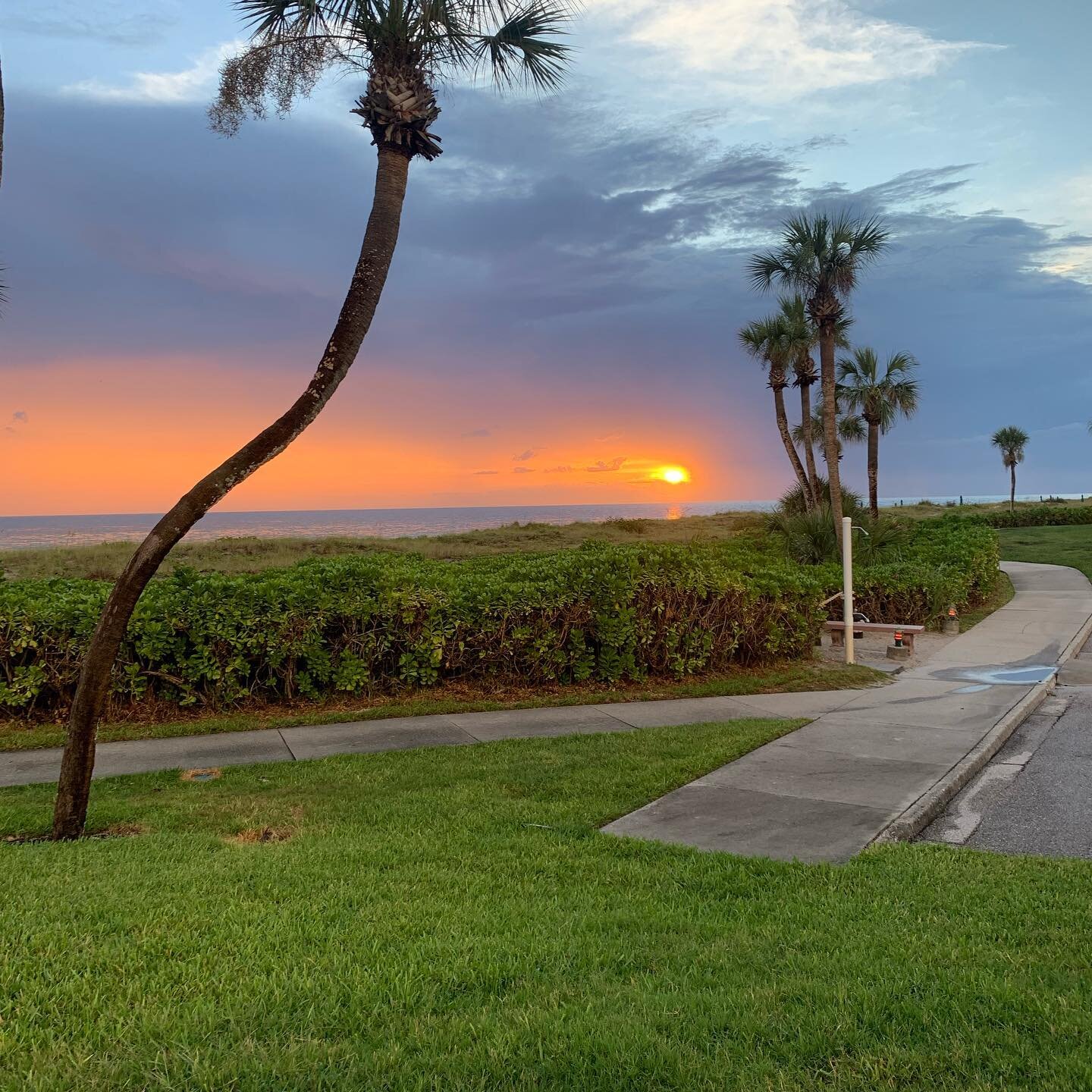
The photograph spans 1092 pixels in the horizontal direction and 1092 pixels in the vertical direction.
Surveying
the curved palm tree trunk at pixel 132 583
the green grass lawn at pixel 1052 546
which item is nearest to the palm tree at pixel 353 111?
the curved palm tree trunk at pixel 132 583

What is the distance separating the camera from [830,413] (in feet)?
77.3

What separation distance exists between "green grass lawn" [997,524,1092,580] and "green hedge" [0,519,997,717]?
17.5m

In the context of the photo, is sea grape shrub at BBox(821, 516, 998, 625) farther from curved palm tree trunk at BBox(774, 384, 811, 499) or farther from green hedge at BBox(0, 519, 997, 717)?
curved palm tree trunk at BBox(774, 384, 811, 499)

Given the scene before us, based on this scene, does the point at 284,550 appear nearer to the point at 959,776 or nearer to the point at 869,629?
the point at 869,629

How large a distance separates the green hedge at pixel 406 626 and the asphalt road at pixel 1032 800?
12.1 ft

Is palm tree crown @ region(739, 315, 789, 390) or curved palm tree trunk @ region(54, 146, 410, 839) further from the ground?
palm tree crown @ region(739, 315, 789, 390)

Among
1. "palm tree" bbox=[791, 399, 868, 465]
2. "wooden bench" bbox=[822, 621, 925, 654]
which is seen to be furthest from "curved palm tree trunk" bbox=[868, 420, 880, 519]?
"wooden bench" bbox=[822, 621, 925, 654]

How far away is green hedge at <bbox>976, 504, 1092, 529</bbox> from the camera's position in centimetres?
4512

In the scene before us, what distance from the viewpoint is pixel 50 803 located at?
5.82 m

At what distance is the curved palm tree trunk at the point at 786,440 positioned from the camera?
2980cm

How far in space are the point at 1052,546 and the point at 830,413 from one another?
1622cm

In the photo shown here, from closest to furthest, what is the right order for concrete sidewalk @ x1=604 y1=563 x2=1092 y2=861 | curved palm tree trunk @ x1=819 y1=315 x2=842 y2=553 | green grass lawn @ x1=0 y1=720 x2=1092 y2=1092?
green grass lawn @ x1=0 y1=720 x2=1092 y2=1092 → concrete sidewalk @ x1=604 y1=563 x2=1092 y2=861 → curved palm tree trunk @ x1=819 y1=315 x2=842 y2=553

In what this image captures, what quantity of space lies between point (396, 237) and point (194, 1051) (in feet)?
16.9

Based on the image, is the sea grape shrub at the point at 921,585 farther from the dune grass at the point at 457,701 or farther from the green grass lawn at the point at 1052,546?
the green grass lawn at the point at 1052,546
